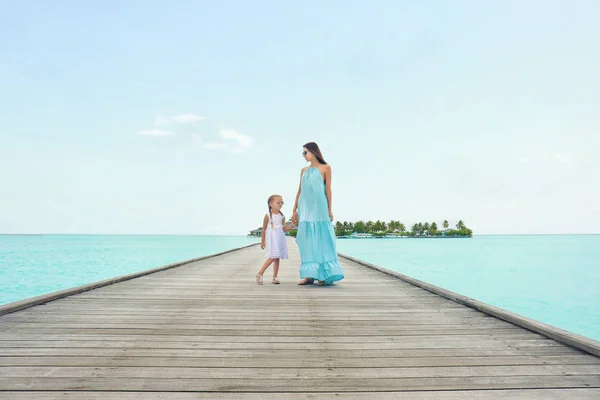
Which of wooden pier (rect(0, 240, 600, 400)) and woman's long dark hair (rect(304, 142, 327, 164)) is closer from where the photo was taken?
wooden pier (rect(0, 240, 600, 400))

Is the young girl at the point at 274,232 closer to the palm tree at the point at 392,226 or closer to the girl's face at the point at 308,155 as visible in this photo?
the girl's face at the point at 308,155

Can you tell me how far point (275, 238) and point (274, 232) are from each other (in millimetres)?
99

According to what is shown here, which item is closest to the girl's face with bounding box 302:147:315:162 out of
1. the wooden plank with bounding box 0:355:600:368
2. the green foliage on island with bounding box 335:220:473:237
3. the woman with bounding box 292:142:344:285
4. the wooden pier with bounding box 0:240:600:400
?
the woman with bounding box 292:142:344:285

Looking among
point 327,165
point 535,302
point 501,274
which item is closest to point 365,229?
point 501,274

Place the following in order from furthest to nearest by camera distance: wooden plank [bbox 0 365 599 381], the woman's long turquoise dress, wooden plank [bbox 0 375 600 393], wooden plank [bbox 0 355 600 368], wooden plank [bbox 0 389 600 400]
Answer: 1. the woman's long turquoise dress
2. wooden plank [bbox 0 355 600 368]
3. wooden plank [bbox 0 365 599 381]
4. wooden plank [bbox 0 375 600 393]
5. wooden plank [bbox 0 389 600 400]

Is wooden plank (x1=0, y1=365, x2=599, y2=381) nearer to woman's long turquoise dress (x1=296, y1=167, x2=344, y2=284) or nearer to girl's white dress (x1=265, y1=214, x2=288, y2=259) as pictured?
woman's long turquoise dress (x1=296, y1=167, x2=344, y2=284)

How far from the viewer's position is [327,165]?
5.97 metres

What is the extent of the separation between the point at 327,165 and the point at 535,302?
1767 cm

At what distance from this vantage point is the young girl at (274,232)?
6.29 metres

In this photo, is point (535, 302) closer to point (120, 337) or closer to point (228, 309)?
point (228, 309)

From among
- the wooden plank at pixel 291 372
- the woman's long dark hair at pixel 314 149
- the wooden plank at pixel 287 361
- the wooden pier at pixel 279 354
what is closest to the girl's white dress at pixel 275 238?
the woman's long dark hair at pixel 314 149

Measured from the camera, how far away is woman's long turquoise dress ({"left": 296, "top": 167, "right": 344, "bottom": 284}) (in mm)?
5859

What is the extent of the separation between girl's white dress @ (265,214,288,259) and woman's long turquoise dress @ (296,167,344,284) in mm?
408

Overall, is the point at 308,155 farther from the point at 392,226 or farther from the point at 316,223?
the point at 392,226
